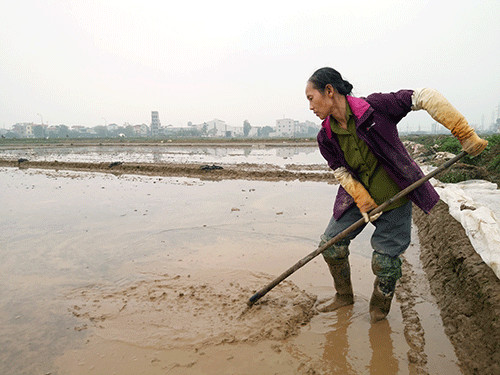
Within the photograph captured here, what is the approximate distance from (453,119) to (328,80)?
0.81 meters

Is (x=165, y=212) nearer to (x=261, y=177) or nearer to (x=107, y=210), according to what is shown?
(x=107, y=210)

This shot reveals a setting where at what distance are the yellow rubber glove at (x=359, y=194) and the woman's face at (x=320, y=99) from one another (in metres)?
0.50

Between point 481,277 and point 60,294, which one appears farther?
point 60,294

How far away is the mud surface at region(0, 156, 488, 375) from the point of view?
218cm

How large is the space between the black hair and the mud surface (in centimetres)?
178

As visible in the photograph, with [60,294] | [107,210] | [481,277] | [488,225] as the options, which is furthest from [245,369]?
[107,210]

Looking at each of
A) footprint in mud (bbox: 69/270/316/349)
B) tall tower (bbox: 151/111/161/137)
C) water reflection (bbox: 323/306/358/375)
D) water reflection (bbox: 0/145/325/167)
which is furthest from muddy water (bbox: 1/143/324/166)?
tall tower (bbox: 151/111/161/137)

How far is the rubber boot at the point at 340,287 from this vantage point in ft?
8.91

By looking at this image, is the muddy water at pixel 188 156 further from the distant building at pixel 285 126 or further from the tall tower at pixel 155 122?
the tall tower at pixel 155 122

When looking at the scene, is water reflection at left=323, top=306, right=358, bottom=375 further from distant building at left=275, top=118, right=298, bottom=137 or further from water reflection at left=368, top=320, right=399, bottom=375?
distant building at left=275, top=118, right=298, bottom=137

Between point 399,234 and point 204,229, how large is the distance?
337 centimetres

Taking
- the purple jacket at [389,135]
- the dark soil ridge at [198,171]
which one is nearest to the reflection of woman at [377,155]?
the purple jacket at [389,135]

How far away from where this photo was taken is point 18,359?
7.31 ft

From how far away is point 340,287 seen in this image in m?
2.81
